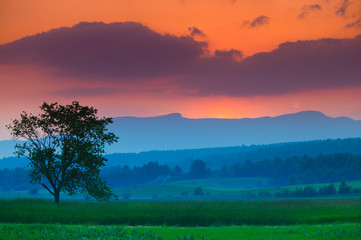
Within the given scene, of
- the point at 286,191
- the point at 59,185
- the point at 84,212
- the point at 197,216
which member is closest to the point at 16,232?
the point at 84,212

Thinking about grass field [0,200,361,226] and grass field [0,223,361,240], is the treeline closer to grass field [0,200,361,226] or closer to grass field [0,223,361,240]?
grass field [0,200,361,226]

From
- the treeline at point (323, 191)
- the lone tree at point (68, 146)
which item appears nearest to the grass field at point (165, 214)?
the lone tree at point (68, 146)

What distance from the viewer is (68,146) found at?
58.2 m

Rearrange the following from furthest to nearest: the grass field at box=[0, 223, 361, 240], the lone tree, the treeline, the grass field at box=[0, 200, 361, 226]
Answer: the treeline
the lone tree
the grass field at box=[0, 200, 361, 226]
the grass field at box=[0, 223, 361, 240]

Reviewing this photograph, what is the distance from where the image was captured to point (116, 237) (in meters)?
32.1

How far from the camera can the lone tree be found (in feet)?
189

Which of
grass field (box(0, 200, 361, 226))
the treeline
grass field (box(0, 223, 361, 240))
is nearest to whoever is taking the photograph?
grass field (box(0, 223, 361, 240))

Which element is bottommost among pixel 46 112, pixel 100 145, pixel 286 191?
pixel 286 191

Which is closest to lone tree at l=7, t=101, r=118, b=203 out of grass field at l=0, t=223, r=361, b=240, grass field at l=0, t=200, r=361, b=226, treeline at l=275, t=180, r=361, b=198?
grass field at l=0, t=200, r=361, b=226

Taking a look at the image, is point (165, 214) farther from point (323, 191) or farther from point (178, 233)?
point (323, 191)

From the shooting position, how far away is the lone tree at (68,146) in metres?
57.6

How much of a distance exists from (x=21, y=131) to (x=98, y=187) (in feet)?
37.0

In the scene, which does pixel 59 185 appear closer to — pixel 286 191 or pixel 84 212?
pixel 84 212

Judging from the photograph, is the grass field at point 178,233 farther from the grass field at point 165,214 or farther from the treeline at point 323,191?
the treeline at point 323,191
